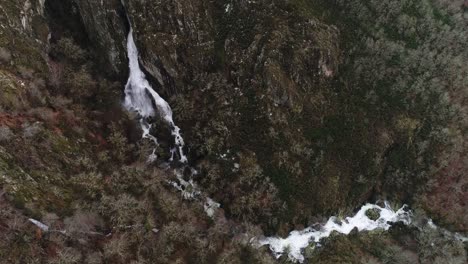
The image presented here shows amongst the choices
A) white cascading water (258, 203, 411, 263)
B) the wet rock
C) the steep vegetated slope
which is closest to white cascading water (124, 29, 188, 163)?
the steep vegetated slope

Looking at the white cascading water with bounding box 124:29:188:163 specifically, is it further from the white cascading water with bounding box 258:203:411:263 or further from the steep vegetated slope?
the white cascading water with bounding box 258:203:411:263

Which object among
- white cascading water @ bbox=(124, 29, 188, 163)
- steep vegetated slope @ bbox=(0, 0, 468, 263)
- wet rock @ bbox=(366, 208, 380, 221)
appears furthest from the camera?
wet rock @ bbox=(366, 208, 380, 221)

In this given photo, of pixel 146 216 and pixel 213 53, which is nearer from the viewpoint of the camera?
pixel 146 216

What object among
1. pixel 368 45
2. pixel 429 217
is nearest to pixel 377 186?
pixel 429 217

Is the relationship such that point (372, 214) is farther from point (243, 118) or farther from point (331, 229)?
point (243, 118)

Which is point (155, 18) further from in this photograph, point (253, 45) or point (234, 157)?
point (234, 157)
